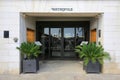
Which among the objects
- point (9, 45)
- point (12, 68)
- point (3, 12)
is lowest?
point (12, 68)

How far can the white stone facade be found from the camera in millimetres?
10523

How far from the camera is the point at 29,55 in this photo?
1064 cm

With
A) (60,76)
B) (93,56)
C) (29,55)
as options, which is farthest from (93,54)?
(29,55)

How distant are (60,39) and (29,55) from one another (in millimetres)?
5835

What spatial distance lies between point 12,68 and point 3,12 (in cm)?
256

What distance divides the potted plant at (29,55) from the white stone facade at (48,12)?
29 cm

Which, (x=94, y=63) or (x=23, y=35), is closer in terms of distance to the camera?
(x=94, y=63)

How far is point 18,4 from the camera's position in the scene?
34.5ft

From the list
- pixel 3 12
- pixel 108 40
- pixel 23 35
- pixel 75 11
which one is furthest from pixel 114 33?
pixel 3 12

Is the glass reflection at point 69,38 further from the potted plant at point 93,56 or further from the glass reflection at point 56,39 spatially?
the potted plant at point 93,56

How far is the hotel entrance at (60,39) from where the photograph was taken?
16.2 m

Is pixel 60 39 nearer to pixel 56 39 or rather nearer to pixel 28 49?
pixel 56 39

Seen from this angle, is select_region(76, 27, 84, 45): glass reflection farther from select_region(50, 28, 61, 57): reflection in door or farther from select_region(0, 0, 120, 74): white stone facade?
select_region(0, 0, 120, 74): white stone facade

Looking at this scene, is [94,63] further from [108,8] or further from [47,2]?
[47,2]
